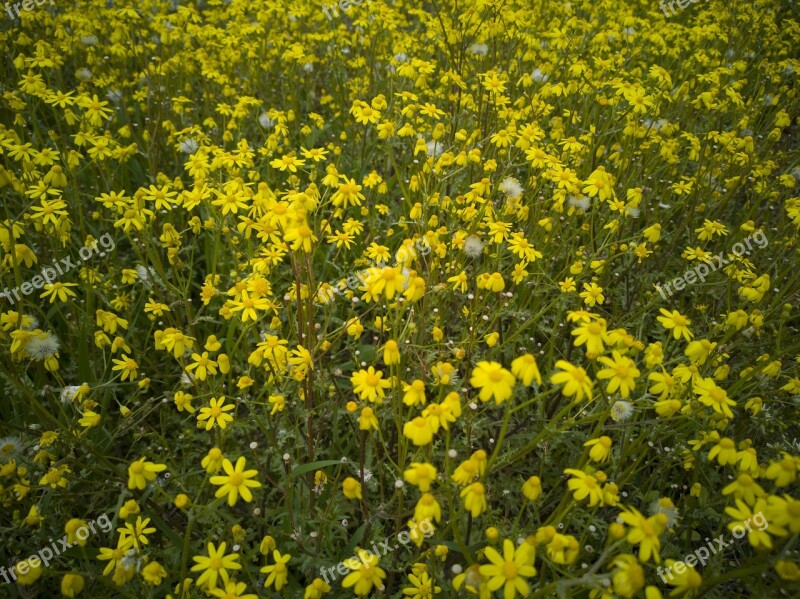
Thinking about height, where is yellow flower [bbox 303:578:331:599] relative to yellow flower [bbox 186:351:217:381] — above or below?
below

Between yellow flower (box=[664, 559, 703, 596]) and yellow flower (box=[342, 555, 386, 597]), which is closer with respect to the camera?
yellow flower (box=[664, 559, 703, 596])

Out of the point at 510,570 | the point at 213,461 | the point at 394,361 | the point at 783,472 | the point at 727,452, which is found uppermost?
the point at 394,361

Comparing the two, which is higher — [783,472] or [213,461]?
[213,461]

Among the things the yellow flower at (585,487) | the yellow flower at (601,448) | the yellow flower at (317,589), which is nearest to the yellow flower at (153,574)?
the yellow flower at (317,589)

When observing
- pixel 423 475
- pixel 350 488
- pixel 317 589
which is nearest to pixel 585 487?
pixel 423 475

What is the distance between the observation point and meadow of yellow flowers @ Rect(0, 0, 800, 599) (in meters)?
1.84

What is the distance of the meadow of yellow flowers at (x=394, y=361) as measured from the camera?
1838 mm

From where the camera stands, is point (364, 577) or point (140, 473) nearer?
point (364, 577)

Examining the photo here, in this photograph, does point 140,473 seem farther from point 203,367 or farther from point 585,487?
point 585,487

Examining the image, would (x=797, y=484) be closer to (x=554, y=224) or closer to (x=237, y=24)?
(x=554, y=224)

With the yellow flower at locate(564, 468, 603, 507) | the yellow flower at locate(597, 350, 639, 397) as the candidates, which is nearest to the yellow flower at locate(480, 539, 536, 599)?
the yellow flower at locate(564, 468, 603, 507)

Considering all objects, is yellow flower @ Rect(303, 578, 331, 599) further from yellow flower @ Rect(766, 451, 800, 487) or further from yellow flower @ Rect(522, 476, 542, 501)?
yellow flower @ Rect(766, 451, 800, 487)

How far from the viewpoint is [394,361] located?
1.84m

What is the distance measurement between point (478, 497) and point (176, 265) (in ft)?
6.76
